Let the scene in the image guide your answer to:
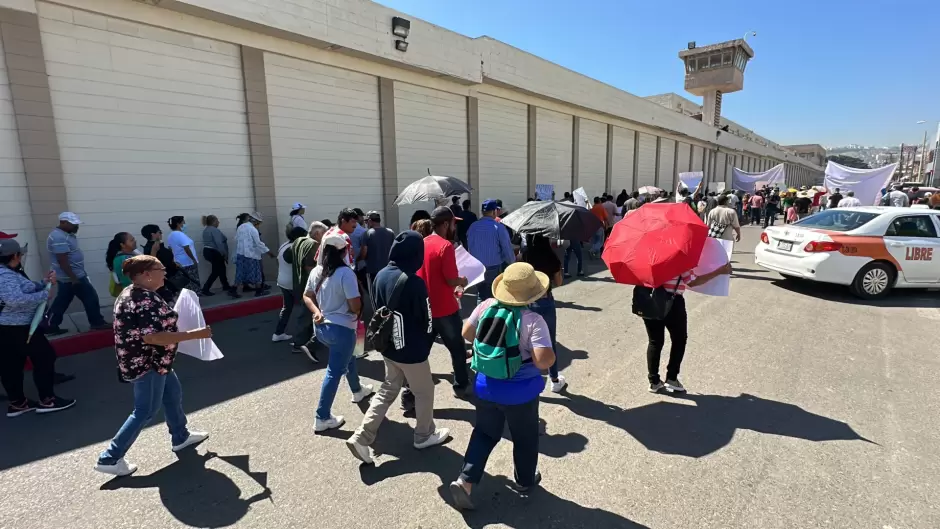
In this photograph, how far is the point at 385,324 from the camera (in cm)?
323

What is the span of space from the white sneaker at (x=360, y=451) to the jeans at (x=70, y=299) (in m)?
5.32

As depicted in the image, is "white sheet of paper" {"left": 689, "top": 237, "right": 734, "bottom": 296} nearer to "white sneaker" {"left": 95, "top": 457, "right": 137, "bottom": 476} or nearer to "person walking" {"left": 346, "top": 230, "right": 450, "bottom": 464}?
"person walking" {"left": 346, "top": 230, "right": 450, "bottom": 464}

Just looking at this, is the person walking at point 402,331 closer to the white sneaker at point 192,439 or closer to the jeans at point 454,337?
the jeans at point 454,337

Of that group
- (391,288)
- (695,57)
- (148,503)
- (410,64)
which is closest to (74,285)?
(148,503)

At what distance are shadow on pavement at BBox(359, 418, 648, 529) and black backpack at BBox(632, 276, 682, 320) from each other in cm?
192

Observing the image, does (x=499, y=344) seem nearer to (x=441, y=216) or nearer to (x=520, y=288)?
(x=520, y=288)

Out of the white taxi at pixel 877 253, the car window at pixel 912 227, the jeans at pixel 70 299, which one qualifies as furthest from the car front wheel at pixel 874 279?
the jeans at pixel 70 299

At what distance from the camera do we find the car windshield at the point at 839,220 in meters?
8.09

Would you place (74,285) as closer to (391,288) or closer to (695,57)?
(391,288)

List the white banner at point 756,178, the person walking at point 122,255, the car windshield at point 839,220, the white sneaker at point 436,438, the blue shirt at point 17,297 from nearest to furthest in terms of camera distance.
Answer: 1. the white sneaker at point 436,438
2. the blue shirt at point 17,297
3. the person walking at point 122,255
4. the car windshield at point 839,220
5. the white banner at point 756,178

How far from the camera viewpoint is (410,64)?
1145 centimetres

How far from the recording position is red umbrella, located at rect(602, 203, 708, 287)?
3793 mm

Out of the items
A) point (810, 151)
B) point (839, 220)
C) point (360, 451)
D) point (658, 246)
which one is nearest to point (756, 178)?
point (839, 220)

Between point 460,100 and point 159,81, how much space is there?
7982 millimetres
